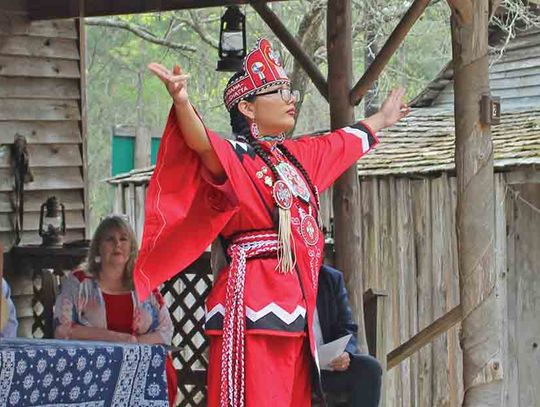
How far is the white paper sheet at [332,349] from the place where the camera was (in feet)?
15.4

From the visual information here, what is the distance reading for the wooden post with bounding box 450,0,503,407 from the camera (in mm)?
4754

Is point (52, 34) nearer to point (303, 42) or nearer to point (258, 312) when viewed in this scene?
point (258, 312)

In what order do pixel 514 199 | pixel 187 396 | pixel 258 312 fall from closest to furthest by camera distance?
pixel 258 312 → pixel 187 396 → pixel 514 199

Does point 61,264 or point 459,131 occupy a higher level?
point 459,131

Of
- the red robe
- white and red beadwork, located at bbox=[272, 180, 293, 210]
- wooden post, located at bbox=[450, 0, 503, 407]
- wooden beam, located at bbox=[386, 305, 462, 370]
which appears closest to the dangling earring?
the red robe

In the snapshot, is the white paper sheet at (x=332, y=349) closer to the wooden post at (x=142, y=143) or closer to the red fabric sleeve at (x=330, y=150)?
the red fabric sleeve at (x=330, y=150)

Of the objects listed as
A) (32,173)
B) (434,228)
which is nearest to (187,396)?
(32,173)

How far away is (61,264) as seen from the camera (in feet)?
23.6

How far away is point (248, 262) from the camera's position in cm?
439

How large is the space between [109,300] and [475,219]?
1.90 metres

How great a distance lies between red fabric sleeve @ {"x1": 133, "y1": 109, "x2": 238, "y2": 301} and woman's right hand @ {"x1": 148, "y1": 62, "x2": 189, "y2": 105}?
160mm

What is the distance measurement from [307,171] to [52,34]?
3895mm

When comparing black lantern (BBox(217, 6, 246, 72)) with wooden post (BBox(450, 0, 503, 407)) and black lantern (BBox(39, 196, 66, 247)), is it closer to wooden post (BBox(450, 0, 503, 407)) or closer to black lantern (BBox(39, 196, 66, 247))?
black lantern (BBox(39, 196, 66, 247))

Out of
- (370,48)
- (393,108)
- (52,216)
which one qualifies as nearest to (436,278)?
(52,216)
